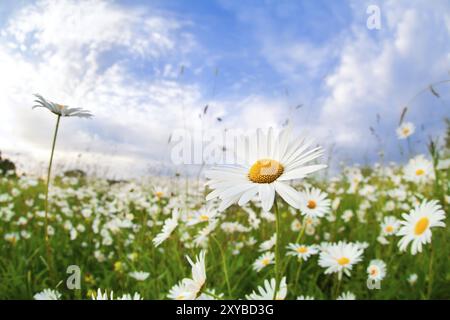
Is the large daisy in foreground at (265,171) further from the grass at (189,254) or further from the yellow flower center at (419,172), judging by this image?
the yellow flower center at (419,172)

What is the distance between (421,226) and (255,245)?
117cm

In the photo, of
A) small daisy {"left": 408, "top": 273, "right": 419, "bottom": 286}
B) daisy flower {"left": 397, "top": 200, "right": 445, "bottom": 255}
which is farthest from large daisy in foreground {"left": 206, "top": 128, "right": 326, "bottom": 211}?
small daisy {"left": 408, "top": 273, "right": 419, "bottom": 286}

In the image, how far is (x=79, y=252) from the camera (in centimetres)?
238

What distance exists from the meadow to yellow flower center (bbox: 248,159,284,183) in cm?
22

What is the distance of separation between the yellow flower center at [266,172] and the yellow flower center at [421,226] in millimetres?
658

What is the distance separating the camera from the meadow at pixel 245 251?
4.19ft

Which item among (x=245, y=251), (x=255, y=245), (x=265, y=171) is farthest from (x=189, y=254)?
(x=265, y=171)

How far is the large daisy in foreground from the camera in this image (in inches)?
19.1

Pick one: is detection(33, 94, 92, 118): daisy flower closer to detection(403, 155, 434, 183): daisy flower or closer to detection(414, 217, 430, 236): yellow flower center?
detection(414, 217, 430, 236): yellow flower center

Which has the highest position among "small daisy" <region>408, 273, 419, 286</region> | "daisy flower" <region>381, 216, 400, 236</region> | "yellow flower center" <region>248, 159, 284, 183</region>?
"yellow flower center" <region>248, 159, 284, 183</region>

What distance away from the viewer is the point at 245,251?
6.70ft

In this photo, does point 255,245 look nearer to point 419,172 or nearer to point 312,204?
point 419,172

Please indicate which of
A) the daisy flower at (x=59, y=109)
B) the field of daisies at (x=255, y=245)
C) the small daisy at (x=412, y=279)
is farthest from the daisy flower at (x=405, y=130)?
the daisy flower at (x=59, y=109)
